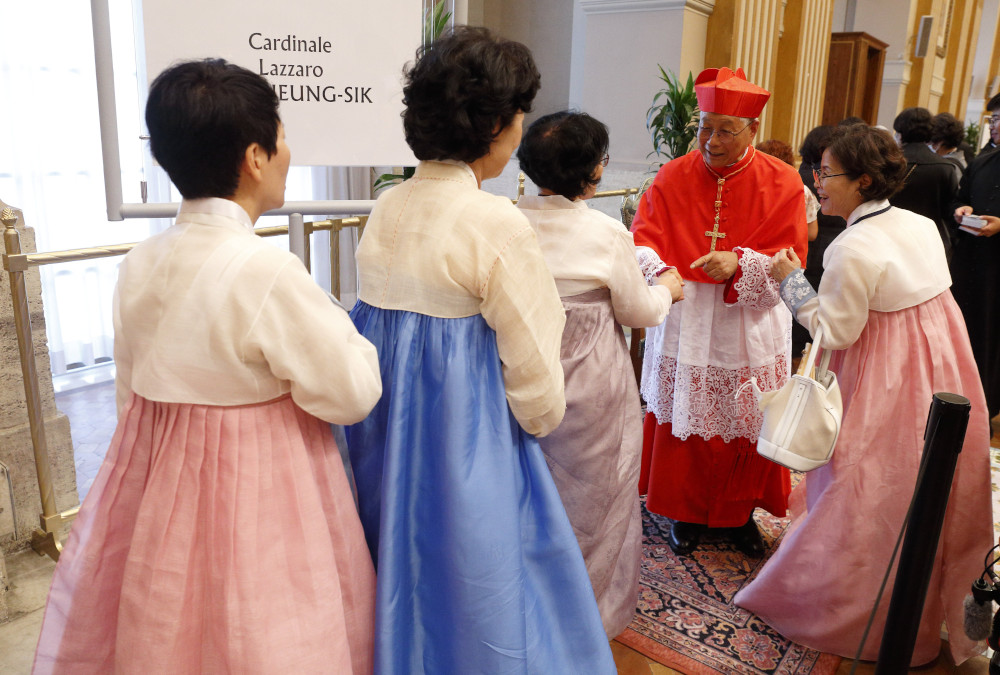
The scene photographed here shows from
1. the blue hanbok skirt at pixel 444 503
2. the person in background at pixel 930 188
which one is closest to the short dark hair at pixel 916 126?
the person in background at pixel 930 188

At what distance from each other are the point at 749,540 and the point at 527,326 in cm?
170

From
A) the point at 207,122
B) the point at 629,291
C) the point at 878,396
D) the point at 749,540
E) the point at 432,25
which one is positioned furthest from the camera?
the point at 749,540

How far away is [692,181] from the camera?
2.60 m

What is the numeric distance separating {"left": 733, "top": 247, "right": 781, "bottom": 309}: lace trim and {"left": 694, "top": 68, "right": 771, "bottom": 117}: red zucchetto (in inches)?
16.5

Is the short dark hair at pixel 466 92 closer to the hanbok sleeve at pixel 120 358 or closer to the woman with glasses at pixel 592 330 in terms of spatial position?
the woman with glasses at pixel 592 330

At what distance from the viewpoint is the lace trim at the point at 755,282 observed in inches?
93.9

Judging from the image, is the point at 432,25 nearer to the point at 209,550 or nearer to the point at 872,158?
the point at 872,158

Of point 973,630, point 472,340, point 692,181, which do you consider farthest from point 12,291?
point 973,630

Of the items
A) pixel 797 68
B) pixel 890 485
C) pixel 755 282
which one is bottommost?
pixel 890 485

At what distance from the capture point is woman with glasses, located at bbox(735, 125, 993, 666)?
205 cm

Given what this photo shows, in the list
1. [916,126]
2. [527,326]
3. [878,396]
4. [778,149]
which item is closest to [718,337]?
[878,396]

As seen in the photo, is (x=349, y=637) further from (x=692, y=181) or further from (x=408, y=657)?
(x=692, y=181)

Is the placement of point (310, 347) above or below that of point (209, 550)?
above

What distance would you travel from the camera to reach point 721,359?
8.46ft
